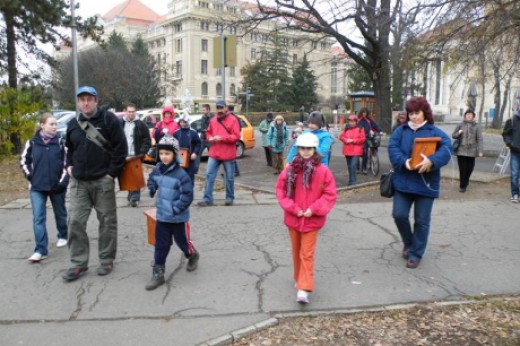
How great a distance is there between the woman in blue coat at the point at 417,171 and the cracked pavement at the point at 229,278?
20.5 inches

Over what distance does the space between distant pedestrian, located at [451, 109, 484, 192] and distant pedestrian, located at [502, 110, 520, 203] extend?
851 millimetres

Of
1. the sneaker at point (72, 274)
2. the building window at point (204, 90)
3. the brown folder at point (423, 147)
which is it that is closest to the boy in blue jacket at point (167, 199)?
the sneaker at point (72, 274)

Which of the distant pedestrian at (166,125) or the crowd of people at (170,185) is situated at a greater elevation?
the distant pedestrian at (166,125)

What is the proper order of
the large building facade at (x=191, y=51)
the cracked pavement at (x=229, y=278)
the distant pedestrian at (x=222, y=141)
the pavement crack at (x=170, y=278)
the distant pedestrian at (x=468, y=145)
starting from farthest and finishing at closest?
the large building facade at (x=191, y=51) < the distant pedestrian at (x=468, y=145) < the distant pedestrian at (x=222, y=141) < the pavement crack at (x=170, y=278) < the cracked pavement at (x=229, y=278)

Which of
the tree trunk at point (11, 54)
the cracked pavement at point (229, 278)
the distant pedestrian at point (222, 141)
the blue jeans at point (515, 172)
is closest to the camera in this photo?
the cracked pavement at point (229, 278)

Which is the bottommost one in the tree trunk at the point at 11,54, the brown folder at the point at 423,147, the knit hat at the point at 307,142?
the brown folder at the point at 423,147

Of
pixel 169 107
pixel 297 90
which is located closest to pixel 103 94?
pixel 297 90

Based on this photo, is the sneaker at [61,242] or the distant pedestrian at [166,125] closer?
the sneaker at [61,242]

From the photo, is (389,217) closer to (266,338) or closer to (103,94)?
(266,338)

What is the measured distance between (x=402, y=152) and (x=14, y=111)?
13.1m

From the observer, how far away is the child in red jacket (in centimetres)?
432

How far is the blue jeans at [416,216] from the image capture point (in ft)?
17.0

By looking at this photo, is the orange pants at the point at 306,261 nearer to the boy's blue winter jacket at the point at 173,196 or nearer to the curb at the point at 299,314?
the curb at the point at 299,314

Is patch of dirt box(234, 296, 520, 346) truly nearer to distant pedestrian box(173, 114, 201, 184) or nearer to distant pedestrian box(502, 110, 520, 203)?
distant pedestrian box(173, 114, 201, 184)
